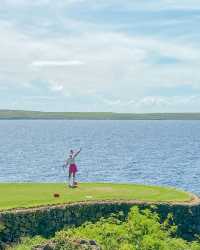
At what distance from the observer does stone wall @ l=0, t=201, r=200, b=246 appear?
98.5 feet

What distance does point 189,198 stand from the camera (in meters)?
35.1

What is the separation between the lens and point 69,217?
31594 millimetres

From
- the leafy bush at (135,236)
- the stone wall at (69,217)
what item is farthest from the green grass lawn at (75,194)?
the leafy bush at (135,236)

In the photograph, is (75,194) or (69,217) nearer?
(69,217)

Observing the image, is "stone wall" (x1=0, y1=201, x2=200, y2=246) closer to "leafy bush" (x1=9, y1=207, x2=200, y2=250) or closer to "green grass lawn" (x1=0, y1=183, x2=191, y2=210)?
"green grass lawn" (x1=0, y1=183, x2=191, y2=210)

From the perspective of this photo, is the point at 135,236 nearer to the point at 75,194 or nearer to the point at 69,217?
the point at 69,217

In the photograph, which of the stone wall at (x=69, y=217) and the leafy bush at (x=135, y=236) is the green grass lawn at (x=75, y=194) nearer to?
the stone wall at (x=69, y=217)

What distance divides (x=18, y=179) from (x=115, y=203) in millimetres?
38217

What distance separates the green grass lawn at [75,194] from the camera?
3206cm

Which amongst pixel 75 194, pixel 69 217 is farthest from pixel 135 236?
pixel 75 194

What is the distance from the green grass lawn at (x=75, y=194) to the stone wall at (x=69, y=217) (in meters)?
0.71

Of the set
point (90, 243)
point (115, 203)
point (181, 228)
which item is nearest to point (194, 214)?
point (181, 228)

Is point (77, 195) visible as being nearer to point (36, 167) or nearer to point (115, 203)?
point (115, 203)

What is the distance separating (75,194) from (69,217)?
279cm
